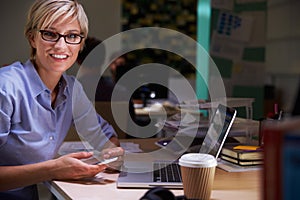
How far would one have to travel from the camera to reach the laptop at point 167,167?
1231mm

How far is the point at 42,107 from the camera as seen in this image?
1.51 meters

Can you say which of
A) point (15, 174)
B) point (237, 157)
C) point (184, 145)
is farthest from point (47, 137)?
point (237, 157)

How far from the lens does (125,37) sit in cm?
661

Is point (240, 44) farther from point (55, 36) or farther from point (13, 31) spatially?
point (55, 36)

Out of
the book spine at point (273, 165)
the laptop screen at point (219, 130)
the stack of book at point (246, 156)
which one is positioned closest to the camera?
the book spine at point (273, 165)

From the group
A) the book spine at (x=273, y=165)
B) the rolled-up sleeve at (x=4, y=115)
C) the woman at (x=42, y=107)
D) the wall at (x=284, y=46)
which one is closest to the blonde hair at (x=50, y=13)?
the woman at (x=42, y=107)

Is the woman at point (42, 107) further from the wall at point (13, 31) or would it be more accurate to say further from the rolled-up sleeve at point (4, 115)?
the wall at point (13, 31)

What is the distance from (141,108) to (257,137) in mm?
2035

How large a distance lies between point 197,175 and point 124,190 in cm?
25

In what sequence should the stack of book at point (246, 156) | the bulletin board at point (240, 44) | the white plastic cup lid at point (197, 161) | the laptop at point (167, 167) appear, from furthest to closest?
Result: the bulletin board at point (240, 44)
the stack of book at point (246, 156)
the laptop at point (167, 167)
the white plastic cup lid at point (197, 161)

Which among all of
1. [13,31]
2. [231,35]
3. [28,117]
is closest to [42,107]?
[28,117]

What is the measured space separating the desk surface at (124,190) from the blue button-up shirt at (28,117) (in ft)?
0.67

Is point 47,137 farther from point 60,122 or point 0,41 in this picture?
point 0,41

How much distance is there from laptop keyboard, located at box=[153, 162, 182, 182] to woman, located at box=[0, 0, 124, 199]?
0.52 ft
